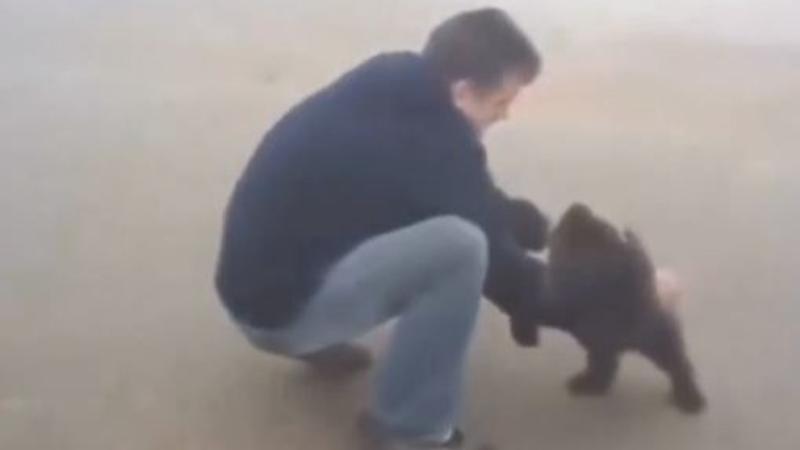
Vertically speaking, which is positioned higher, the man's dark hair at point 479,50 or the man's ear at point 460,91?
the man's dark hair at point 479,50

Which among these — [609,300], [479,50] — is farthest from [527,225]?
[479,50]

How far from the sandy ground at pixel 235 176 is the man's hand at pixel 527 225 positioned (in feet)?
0.41

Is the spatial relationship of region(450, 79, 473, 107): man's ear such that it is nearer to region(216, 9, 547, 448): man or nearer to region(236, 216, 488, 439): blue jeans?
region(216, 9, 547, 448): man

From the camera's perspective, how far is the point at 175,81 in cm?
252

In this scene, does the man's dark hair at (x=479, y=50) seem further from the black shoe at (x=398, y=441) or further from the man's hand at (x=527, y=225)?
the black shoe at (x=398, y=441)

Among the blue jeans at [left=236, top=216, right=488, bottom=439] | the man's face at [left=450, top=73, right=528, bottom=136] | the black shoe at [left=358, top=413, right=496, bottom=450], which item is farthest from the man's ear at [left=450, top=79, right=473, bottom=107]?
the black shoe at [left=358, top=413, right=496, bottom=450]

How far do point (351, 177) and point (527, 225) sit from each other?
317 mm

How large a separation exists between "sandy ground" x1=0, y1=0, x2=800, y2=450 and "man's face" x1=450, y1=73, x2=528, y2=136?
0.35m

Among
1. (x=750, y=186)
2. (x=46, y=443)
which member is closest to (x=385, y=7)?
(x=750, y=186)

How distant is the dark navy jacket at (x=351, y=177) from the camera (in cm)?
169

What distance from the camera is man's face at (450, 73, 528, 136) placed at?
1.72 m

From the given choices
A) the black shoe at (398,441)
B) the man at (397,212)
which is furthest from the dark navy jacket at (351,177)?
the black shoe at (398,441)

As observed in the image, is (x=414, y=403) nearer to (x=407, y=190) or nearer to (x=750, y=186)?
(x=407, y=190)

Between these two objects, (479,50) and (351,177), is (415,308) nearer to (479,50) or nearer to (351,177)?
(351,177)
